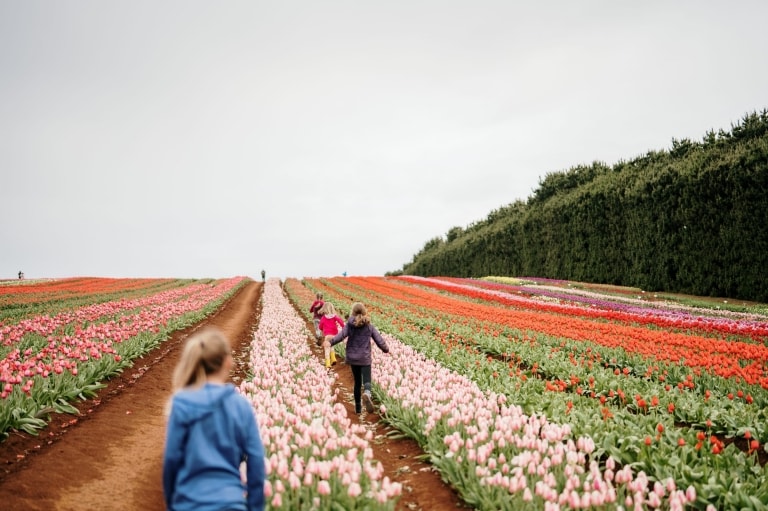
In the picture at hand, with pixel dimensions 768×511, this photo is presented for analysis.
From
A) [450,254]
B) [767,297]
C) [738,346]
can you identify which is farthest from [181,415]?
[450,254]

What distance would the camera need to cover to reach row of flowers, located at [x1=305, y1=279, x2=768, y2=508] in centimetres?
509

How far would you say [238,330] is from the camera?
18.5 m

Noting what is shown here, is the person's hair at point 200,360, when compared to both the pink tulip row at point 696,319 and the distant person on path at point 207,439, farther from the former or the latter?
the pink tulip row at point 696,319

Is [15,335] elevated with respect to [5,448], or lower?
elevated

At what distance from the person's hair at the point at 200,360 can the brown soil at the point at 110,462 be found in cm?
316

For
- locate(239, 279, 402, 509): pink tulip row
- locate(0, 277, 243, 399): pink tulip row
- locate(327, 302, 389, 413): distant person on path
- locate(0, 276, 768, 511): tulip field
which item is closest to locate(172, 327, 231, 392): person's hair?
locate(239, 279, 402, 509): pink tulip row

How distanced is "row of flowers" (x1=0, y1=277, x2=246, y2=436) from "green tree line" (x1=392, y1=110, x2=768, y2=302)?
27.3 meters

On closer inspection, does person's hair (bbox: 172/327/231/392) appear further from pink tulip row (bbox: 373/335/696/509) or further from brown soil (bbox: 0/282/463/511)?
brown soil (bbox: 0/282/463/511)

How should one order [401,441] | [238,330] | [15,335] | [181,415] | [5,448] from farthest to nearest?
[238,330]
[15,335]
[401,441]
[5,448]
[181,415]

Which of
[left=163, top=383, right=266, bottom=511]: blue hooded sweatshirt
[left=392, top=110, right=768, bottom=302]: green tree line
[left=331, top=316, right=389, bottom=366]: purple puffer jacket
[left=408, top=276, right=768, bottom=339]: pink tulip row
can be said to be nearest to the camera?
[left=163, top=383, right=266, bottom=511]: blue hooded sweatshirt

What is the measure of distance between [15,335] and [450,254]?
52837 mm

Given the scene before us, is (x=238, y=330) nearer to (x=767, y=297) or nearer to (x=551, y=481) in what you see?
(x=551, y=481)

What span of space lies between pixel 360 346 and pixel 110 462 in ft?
13.4

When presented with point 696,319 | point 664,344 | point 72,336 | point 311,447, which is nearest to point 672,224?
point 696,319
